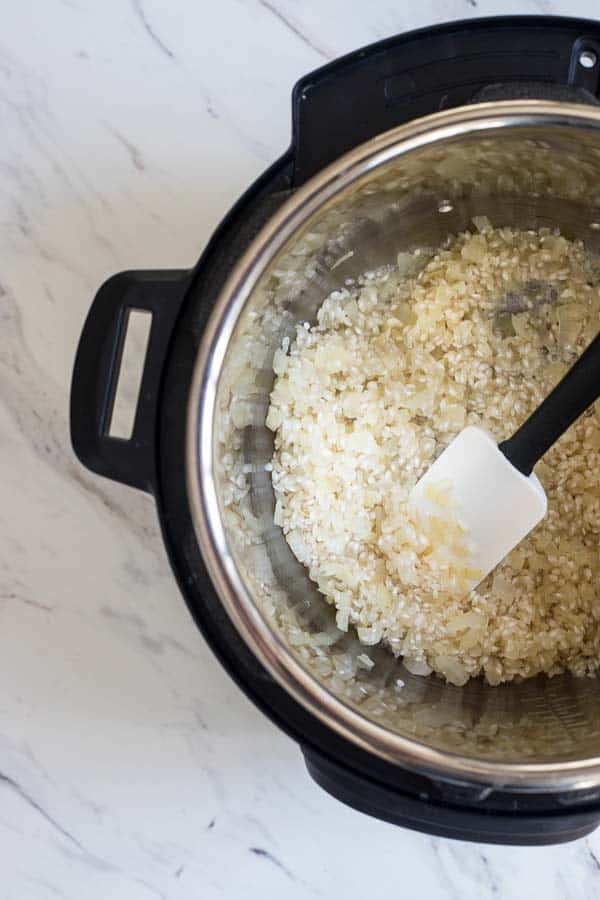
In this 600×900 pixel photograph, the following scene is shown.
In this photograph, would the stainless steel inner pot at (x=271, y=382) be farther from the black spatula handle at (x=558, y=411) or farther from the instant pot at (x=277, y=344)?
the black spatula handle at (x=558, y=411)

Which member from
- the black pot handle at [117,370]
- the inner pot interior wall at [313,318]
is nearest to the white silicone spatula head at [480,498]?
the inner pot interior wall at [313,318]

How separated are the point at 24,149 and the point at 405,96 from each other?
1.34 feet

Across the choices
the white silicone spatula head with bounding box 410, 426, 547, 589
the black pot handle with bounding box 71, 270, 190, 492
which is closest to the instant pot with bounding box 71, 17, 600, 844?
the black pot handle with bounding box 71, 270, 190, 492

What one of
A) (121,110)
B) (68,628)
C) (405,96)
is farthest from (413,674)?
(121,110)

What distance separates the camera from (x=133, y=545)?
936 mm

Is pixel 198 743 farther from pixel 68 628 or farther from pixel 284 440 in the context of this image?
pixel 284 440

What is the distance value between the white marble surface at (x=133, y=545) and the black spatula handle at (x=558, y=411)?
0.36m

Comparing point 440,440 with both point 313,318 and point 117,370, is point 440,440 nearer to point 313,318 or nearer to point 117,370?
point 313,318

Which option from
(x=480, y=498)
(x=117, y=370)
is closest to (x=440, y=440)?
(x=480, y=498)

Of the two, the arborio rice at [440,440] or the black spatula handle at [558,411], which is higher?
the black spatula handle at [558,411]

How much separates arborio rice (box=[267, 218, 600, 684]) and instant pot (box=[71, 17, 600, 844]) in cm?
3

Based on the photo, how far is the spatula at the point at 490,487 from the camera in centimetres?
76

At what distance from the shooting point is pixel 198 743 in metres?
0.94

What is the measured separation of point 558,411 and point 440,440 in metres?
0.16
